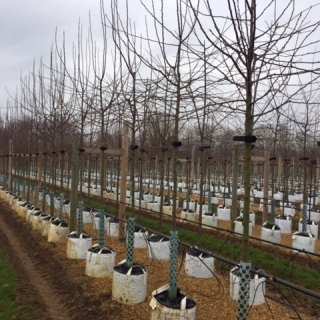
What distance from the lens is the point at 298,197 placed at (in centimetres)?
1505

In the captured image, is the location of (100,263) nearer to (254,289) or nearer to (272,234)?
(254,289)

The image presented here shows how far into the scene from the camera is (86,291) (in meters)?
4.60

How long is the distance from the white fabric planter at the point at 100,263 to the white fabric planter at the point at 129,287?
2.81 feet

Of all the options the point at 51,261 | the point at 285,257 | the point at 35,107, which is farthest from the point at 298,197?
the point at 51,261

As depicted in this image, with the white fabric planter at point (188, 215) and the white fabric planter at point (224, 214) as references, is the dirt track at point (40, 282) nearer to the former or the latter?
the white fabric planter at point (188, 215)

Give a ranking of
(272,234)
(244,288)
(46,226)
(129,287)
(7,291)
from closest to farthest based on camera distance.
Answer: (244,288) → (129,287) → (7,291) → (272,234) → (46,226)

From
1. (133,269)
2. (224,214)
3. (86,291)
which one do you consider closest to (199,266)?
(133,269)

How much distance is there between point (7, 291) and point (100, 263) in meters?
1.18

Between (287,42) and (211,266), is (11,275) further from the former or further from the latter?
(287,42)

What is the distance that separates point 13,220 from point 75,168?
12.3ft

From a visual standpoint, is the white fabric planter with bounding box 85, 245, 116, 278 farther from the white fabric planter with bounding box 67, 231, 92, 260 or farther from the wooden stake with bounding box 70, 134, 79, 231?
the wooden stake with bounding box 70, 134, 79, 231

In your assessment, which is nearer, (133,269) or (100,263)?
(133,269)

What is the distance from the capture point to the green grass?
3995 mm

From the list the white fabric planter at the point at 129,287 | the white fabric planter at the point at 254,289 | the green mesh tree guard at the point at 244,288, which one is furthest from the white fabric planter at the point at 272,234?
the green mesh tree guard at the point at 244,288
